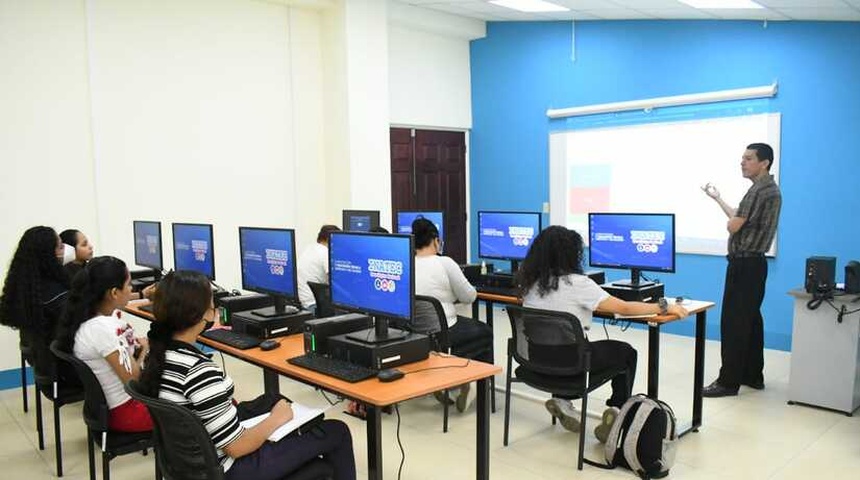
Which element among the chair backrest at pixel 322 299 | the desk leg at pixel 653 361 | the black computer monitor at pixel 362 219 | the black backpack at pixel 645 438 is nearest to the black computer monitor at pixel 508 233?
Result: the black computer monitor at pixel 362 219

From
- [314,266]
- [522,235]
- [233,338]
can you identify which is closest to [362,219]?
[314,266]

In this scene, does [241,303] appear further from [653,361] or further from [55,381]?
[653,361]

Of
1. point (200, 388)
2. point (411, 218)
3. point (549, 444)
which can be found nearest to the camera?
point (200, 388)

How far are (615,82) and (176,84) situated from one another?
3.97 m

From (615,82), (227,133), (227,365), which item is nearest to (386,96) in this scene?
(227,133)

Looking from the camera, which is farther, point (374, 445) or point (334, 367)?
point (334, 367)

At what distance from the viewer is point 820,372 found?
3844mm

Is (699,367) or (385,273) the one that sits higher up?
(385,273)

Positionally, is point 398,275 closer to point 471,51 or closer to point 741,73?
point 741,73

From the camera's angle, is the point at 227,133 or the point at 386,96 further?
the point at 386,96

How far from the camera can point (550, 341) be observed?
3123mm

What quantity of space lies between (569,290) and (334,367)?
4.22 feet

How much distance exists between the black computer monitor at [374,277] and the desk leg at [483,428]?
1.26ft

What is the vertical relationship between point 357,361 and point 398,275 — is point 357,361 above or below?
below
